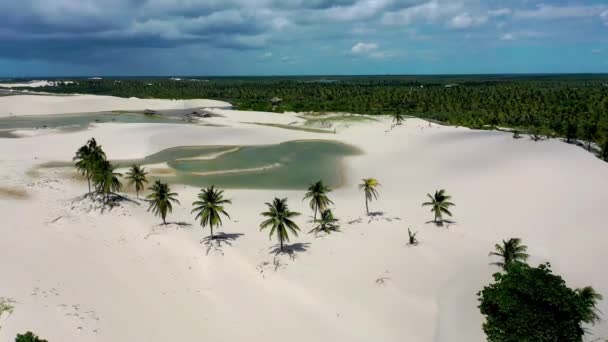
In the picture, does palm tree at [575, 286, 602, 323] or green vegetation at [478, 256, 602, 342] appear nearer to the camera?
green vegetation at [478, 256, 602, 342]

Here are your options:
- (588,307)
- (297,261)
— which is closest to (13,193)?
(297,261)

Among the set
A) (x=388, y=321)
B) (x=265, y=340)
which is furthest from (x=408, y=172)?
(x=265, y=340)

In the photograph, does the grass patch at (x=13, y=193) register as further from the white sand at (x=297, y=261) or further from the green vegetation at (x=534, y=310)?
the green vegetation at (x=534, y=310)

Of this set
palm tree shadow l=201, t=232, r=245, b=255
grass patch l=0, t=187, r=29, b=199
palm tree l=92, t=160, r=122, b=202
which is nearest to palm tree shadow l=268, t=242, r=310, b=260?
palm tree shadow l=201, t=232, r=245, b=255

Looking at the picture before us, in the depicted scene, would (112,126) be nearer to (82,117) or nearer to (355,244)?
(82,117)

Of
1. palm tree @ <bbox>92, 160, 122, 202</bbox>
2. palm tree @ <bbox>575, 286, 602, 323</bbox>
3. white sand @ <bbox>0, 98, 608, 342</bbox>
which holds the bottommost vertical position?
white sand @ <bbox>0, 98, 608, 342</bbox>

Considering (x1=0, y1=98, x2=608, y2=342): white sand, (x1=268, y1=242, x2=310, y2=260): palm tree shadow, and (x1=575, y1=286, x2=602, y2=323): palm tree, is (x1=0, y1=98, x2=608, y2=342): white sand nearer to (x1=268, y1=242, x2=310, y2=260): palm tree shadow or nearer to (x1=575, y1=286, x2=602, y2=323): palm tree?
(x1=268, y1=242, x2=310, y2=260): palm tree shadow

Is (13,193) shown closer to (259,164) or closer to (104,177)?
(104,177)

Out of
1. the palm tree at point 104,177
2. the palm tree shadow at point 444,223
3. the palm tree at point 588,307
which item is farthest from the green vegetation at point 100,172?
the palm tree at point 588,307
